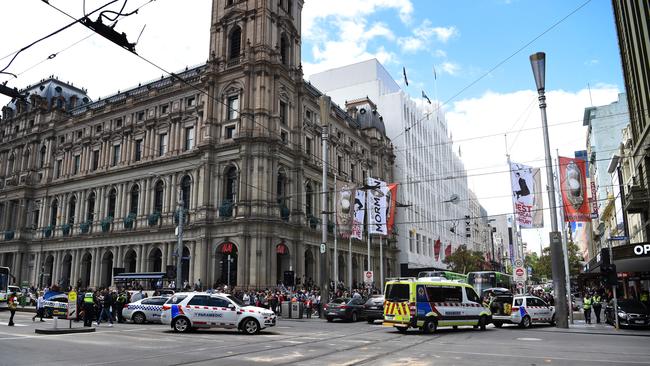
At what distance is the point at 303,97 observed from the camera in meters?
52.1

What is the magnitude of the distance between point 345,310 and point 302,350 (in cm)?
1495

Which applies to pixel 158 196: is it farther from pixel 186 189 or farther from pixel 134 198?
pixel 186 189

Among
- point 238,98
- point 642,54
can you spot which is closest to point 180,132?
point 238,98

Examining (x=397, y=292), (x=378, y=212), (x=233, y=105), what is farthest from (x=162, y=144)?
(x=397, y=292)

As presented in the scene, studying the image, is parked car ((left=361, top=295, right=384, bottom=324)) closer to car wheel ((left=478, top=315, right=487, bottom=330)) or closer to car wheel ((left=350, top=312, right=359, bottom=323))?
car wheel ((left=350, top=312, right=359, bottom=323))

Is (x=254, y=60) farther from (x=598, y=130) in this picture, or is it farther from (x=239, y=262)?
(x=598, y=130)

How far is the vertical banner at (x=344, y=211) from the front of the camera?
35.2m

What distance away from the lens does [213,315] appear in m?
20.7

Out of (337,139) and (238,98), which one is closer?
(238,98)

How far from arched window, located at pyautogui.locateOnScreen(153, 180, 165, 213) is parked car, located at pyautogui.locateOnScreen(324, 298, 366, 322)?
2718 centimetres

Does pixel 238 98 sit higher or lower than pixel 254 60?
lower

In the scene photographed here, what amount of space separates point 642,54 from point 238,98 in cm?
3177

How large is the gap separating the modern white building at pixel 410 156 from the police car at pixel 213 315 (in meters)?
47.3

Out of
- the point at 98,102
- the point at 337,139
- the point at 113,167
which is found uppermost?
the point at 98,102
